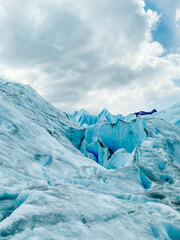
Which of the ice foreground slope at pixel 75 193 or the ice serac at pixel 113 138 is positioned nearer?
the ice foreground slope at pixel 75 193

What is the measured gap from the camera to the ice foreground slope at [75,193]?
6.82 ft

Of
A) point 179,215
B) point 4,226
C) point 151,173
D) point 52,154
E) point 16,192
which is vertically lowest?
point 4,226

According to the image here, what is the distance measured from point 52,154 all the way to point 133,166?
3184 mm

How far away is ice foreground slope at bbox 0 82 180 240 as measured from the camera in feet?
6.82

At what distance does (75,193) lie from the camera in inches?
116

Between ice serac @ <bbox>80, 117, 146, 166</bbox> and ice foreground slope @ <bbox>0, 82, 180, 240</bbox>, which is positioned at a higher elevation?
ice serac @ <bbox>80, 117, 146, 166</bbox>

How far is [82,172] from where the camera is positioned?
18.4ft

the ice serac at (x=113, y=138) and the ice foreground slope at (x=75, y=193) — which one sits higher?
the ice serac at (x=113, y=138)

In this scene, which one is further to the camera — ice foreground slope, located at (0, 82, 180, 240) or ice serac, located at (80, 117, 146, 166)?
ice serac, located at (80, 117, 146, 166)

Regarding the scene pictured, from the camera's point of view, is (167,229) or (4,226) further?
(167,229)

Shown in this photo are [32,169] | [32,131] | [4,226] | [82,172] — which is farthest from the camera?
[32,131]

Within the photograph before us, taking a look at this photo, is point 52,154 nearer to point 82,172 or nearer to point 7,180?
point 82,172

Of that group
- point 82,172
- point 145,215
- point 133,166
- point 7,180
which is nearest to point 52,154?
point 82,172

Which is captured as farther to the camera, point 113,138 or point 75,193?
point 113,138
